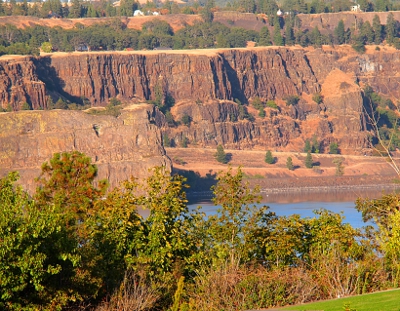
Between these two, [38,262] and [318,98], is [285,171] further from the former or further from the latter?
[38,262]

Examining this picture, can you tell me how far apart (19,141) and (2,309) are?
340 feet

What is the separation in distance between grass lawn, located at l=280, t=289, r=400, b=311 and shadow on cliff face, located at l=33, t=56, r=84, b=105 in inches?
5735

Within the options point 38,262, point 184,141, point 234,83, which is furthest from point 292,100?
point 38,262

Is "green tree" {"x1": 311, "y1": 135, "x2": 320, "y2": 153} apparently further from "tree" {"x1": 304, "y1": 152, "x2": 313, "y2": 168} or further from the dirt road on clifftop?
"tree" {"x1": 304, "y1": 152, "x2": 313, "y2": 168}

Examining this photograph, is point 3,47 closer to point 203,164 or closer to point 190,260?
point 203,164

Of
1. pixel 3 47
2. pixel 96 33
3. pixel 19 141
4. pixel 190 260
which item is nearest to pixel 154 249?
pixel 190 260

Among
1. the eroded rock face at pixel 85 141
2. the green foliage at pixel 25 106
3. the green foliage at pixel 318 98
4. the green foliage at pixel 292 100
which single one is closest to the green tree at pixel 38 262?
the eroded rock face at pixel 85 141

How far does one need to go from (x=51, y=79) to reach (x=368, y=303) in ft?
502

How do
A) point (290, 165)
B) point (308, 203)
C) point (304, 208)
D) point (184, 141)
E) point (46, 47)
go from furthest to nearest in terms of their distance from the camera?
point (46, 47), point (184, 141), point (290, 165), point (308, 203), point (304, 208)

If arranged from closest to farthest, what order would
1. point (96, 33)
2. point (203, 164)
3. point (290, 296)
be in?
point (290, 296)
point (203, 164)
point (96, 33)

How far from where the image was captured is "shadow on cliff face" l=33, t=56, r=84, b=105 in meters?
174

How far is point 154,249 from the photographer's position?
34.7 meters

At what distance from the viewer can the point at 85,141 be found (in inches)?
5300

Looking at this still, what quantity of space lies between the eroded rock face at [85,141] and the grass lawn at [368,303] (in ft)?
322
